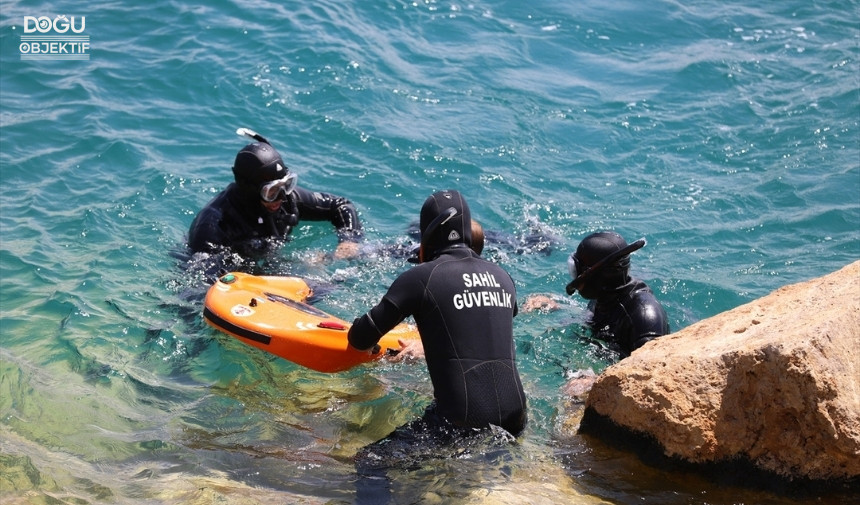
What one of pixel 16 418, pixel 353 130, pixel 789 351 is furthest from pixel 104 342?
pixel 789 351

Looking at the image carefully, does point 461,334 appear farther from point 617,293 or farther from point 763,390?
point 617,293

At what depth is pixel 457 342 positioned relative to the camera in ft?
15.3

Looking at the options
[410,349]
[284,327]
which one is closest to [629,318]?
[410,349]

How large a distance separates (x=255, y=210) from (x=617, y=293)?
10.4 ft

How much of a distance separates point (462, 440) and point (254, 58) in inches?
335

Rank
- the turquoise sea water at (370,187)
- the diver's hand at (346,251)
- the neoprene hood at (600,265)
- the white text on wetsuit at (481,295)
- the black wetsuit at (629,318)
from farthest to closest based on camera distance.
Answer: the diver's hand at (346,251)
the neoprene hood at (600,265)
the black wetsuit at (629,318)
the turquoise sea water at (370,187)
the white text on wetsuit at (481,295)

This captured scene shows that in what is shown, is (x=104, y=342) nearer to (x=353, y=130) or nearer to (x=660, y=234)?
(x=353, y=130)

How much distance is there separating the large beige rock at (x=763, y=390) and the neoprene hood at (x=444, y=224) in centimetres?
108

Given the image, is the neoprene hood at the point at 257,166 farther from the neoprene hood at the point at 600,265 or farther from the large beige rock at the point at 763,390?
the large beige rock at the point at 763,390

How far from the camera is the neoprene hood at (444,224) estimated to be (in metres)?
4.85

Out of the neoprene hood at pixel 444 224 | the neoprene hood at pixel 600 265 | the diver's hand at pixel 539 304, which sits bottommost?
the diver's hand at pixel 539 304

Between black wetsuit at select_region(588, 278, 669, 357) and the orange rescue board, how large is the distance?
1.28 metres

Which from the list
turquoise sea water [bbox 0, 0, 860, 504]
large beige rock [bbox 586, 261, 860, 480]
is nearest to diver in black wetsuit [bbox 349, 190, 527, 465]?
turquoise sea water [bbox 0, 0, 860, 504]

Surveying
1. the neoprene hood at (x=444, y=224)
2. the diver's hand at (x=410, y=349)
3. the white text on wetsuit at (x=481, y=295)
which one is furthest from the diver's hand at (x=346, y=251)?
the white text on wetsuit at (x=481, y=295)
